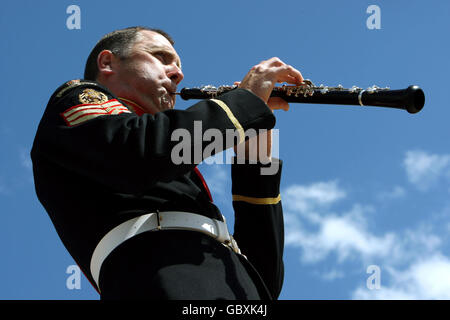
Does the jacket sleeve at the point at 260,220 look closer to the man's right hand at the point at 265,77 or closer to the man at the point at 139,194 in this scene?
the man at the point at 139,194

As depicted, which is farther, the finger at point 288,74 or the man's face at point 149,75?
the man's face at point 149,75

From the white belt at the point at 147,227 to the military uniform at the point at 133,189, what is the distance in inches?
1.2

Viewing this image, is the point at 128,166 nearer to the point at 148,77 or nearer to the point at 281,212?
the point at 148,77

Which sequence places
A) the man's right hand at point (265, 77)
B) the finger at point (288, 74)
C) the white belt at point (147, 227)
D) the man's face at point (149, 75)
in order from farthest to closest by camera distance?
the man's face at point (149, 75) → the finger at point (288, 74) → the man's right hand at point (265, 77) → the white belt at point (147, 227)

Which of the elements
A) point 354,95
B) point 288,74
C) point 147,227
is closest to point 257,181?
point 288,74

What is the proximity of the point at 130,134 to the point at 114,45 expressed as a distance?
1.71 metres

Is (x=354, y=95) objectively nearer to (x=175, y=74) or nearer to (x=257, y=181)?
(x=257, y=181)

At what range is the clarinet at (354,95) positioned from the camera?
12.6 ft

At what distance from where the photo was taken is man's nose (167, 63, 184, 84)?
164 inches

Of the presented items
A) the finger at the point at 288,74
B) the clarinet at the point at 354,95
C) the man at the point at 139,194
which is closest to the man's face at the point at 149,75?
the man at the point at 139,194

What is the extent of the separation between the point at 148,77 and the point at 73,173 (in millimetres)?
1130

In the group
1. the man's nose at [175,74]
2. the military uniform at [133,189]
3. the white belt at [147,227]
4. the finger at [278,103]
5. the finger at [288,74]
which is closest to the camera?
the military uniform at [133,189]
